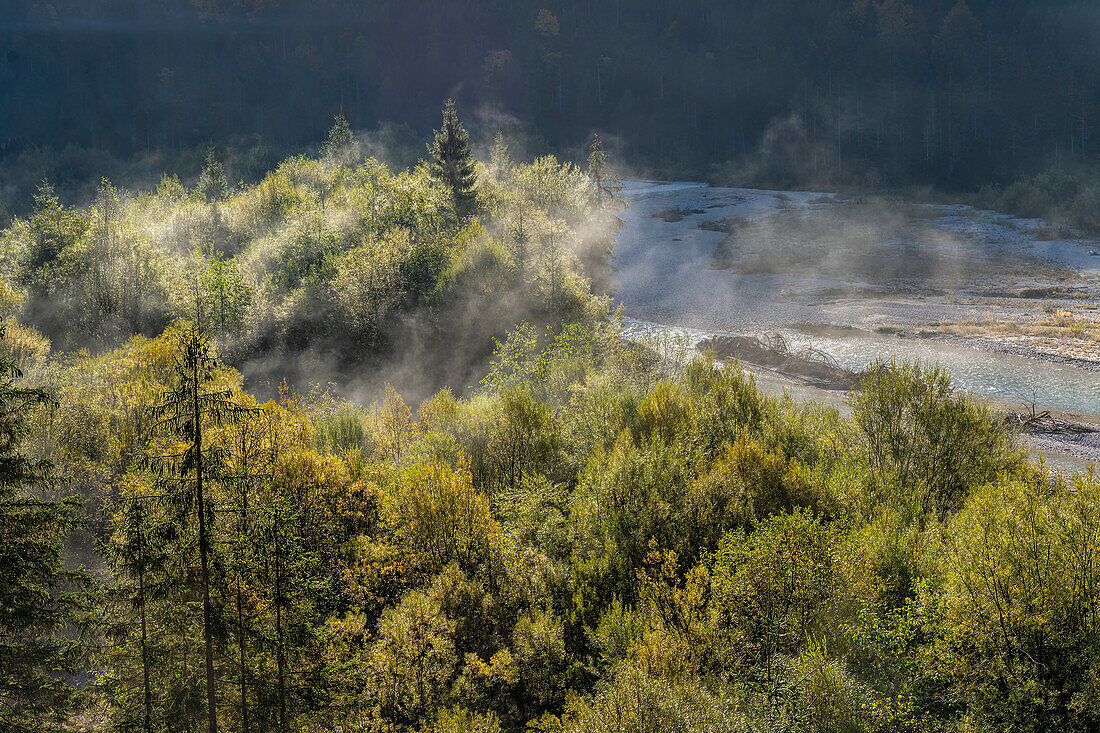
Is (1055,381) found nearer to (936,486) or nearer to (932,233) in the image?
(936,486)

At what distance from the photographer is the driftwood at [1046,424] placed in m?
52.5

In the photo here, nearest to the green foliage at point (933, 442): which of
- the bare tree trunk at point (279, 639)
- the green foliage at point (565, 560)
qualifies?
the green foliage at point (565, 560)

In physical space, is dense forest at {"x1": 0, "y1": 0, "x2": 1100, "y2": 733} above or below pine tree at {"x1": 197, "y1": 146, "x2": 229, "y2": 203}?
below

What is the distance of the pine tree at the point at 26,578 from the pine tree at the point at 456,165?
64.2m

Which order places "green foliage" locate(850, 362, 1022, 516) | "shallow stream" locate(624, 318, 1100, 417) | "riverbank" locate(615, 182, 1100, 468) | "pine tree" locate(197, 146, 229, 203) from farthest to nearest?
"pine tree" locate(197, 146, 229, 203) < "riverbank" locate(615, 182, 1100, 468) < "shallow stream" locate(624, 318, 1100, 417) < "green foliage" locate(850, 362, 1022, 516)

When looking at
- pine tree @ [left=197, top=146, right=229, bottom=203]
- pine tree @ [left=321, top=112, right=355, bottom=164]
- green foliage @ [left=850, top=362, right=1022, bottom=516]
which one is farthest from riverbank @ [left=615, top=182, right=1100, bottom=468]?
pine tree @ [left=197, top=146, right=229, bottom=203]

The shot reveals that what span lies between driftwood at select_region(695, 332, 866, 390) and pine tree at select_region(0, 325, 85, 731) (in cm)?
5672

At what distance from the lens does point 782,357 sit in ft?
233

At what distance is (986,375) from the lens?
64938 millimetres

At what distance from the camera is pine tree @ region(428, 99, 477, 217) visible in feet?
258

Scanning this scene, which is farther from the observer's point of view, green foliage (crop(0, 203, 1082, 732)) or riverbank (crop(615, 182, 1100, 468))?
riverbank (crop(615, 182, 1100, 468))

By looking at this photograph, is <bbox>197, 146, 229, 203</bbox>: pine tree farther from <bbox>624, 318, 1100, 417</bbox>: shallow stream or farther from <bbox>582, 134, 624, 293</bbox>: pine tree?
<bbox>624, 318, 1100, 417</bbox>: shallow stream

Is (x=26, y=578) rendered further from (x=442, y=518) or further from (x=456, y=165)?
(x=456, y=165)

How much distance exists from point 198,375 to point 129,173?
155 meters
